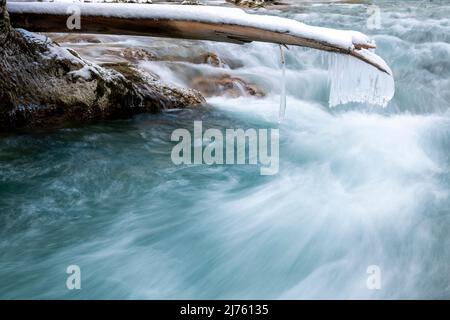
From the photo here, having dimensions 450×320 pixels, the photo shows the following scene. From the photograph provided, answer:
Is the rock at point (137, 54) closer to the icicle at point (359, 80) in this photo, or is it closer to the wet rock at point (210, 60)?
the wet rock at point (210, 60)

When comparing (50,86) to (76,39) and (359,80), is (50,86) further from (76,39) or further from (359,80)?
(76,39)

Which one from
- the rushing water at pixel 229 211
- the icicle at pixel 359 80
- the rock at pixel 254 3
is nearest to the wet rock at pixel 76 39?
the rushing water at pixel 229 211

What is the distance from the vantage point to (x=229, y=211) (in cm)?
432

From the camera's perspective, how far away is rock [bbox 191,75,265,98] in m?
7.65

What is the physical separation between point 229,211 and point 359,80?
68.5 inches

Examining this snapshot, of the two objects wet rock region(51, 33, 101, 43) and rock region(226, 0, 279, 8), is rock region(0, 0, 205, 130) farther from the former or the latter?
rock region(226, 0, 279, 8)

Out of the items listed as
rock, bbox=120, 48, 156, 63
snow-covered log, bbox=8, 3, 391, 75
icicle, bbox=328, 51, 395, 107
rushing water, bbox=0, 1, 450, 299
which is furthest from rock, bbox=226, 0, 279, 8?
icicle, bbox=328, 51, 395, 107

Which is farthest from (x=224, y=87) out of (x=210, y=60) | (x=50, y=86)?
(x=50, y=86)

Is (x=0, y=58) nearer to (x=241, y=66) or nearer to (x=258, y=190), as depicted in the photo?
(x=258, y=190)

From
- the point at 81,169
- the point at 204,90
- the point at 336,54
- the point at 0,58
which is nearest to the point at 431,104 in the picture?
the point at 204,90

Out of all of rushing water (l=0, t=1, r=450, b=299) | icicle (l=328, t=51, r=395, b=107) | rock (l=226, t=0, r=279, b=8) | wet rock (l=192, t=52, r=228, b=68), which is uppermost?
rock (l=226, t=0, r=279, b=8)

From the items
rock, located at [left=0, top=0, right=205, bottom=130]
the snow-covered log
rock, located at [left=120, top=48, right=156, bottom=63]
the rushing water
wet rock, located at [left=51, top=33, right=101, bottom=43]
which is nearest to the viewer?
the rushing water

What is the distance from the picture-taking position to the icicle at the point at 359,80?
12.3 feet

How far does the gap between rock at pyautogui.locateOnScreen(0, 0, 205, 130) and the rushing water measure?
0.23m
